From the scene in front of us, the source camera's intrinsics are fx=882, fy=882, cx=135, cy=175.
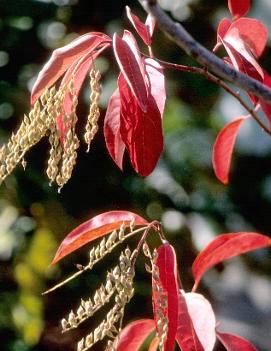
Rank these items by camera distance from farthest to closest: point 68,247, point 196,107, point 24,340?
point 196,107
point 24,340
point 68,247

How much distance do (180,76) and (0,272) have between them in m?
0.69

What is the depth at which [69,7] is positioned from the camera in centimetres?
240

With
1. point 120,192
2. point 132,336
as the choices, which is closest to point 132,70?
point 132,336

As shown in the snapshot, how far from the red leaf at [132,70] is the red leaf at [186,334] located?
0.27m

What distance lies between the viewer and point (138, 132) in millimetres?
1008

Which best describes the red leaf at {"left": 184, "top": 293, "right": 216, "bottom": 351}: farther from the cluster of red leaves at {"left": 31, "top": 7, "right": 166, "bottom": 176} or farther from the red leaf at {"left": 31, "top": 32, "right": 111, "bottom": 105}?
the red leaf at {"left": 31, "top": 32, "right": 111, "bottom": 105}

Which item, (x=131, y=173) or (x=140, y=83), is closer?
(x=140, y=83)

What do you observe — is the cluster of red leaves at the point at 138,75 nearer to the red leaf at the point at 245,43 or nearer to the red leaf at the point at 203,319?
the red leaf at the point at 245,43

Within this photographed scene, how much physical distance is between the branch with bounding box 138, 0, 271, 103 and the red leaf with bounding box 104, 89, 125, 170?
32 cm

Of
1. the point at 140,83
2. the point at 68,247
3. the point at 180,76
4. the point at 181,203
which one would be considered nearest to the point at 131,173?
the point at 181,203

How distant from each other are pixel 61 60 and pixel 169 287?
0.28 m

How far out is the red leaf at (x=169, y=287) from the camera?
37.5 inches

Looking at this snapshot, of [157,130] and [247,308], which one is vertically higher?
[157,130]

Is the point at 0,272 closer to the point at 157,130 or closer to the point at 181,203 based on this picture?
the point at 181,203
